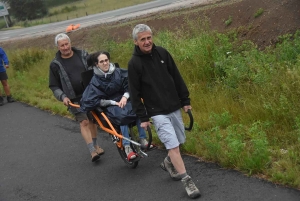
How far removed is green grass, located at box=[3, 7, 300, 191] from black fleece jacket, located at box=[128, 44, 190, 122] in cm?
103

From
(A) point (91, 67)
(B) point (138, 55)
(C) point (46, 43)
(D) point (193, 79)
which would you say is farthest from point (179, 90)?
(C) point (46, 43)

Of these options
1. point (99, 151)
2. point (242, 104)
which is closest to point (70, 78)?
point (99, 151)

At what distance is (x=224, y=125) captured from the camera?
7.04 m

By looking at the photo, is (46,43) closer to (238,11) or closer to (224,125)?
(238,11)

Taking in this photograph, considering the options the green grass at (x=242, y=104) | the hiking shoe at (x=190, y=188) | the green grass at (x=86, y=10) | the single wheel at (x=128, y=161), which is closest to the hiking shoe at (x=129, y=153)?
the single wheel at (x=128, y=161)

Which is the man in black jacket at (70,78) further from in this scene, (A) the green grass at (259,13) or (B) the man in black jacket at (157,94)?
(A) the green grass at (259,13)

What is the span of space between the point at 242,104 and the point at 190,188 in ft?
8.67

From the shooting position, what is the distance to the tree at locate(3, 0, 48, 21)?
2339 inches

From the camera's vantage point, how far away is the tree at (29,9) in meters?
59.4

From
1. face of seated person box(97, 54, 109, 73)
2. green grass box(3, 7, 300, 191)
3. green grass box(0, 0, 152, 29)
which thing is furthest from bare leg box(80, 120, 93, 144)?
green grass box(0, 0, 152, 29)

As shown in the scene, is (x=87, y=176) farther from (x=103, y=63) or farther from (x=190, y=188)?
(x=190, y=188)

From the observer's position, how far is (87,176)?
22.2 ft

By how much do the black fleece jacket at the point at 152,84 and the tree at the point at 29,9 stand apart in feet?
183

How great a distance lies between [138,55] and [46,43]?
18061 mm
